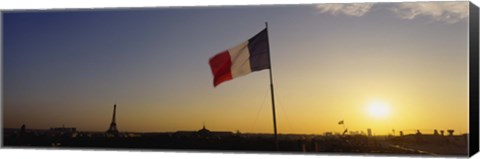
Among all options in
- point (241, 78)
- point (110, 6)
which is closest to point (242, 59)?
point (241, 78)

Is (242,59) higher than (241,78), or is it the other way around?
(242,59)

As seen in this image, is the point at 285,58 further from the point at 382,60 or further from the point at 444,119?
the point at 444,119

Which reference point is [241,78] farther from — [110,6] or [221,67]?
[110,6]

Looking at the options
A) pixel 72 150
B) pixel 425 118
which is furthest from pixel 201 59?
pixel 425 118

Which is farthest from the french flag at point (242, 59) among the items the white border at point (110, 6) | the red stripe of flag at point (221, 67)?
the white border at point (110, 6)

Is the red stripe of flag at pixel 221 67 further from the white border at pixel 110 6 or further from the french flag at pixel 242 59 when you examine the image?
the white border at pixel 110 6

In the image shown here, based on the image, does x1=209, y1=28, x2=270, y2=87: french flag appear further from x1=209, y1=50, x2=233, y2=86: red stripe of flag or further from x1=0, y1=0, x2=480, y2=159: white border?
x1=0, y1=0, x2=480, y2=159: white border

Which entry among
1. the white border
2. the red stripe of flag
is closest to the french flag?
the red stripe of flag
